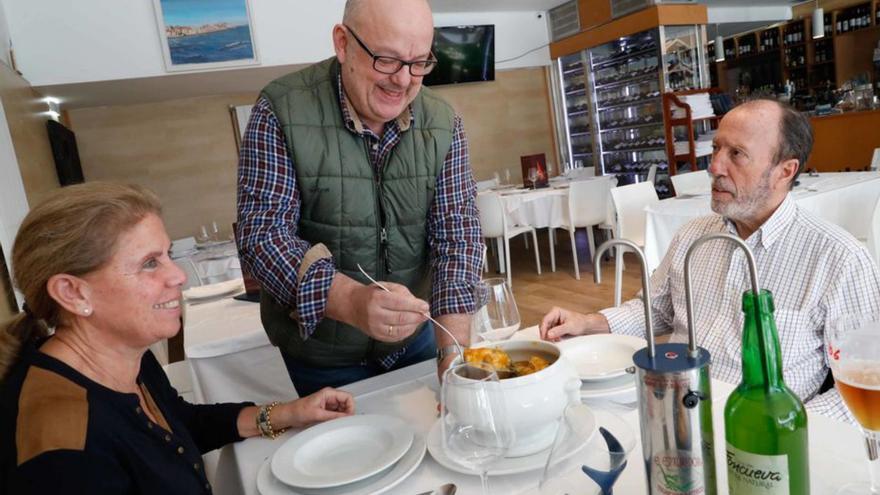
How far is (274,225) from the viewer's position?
4.46 ft

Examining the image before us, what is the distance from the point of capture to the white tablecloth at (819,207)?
3475 millimetres

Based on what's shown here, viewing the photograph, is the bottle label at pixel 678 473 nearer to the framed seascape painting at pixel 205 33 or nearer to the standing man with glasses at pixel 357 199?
the standing man with glasses at pixel 357 199

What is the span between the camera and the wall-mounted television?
8.55 m

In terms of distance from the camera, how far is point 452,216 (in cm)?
156

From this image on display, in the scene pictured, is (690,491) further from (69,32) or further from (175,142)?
(175,142)

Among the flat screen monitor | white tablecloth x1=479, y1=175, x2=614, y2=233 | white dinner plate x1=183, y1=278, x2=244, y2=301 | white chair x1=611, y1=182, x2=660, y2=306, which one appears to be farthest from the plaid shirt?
white tablecloth x1=479, y1=175, x2=614, y2=233

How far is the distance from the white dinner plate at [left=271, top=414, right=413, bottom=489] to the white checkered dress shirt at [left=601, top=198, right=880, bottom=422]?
74cm

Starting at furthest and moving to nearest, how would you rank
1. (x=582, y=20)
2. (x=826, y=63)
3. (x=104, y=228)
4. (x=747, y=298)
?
(x=826, y=63)
(x=582, y=20)
(x=104, y=228)
(x=747, y=298)

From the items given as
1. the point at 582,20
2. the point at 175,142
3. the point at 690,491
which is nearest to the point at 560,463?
the point at 690,491

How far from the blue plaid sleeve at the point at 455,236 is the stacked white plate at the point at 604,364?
267mm

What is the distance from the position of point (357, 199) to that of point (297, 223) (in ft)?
0.54

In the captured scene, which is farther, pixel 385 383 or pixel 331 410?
pixel 385 383

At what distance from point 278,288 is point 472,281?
46 centimetres

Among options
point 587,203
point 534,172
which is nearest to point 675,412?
point 587,203
